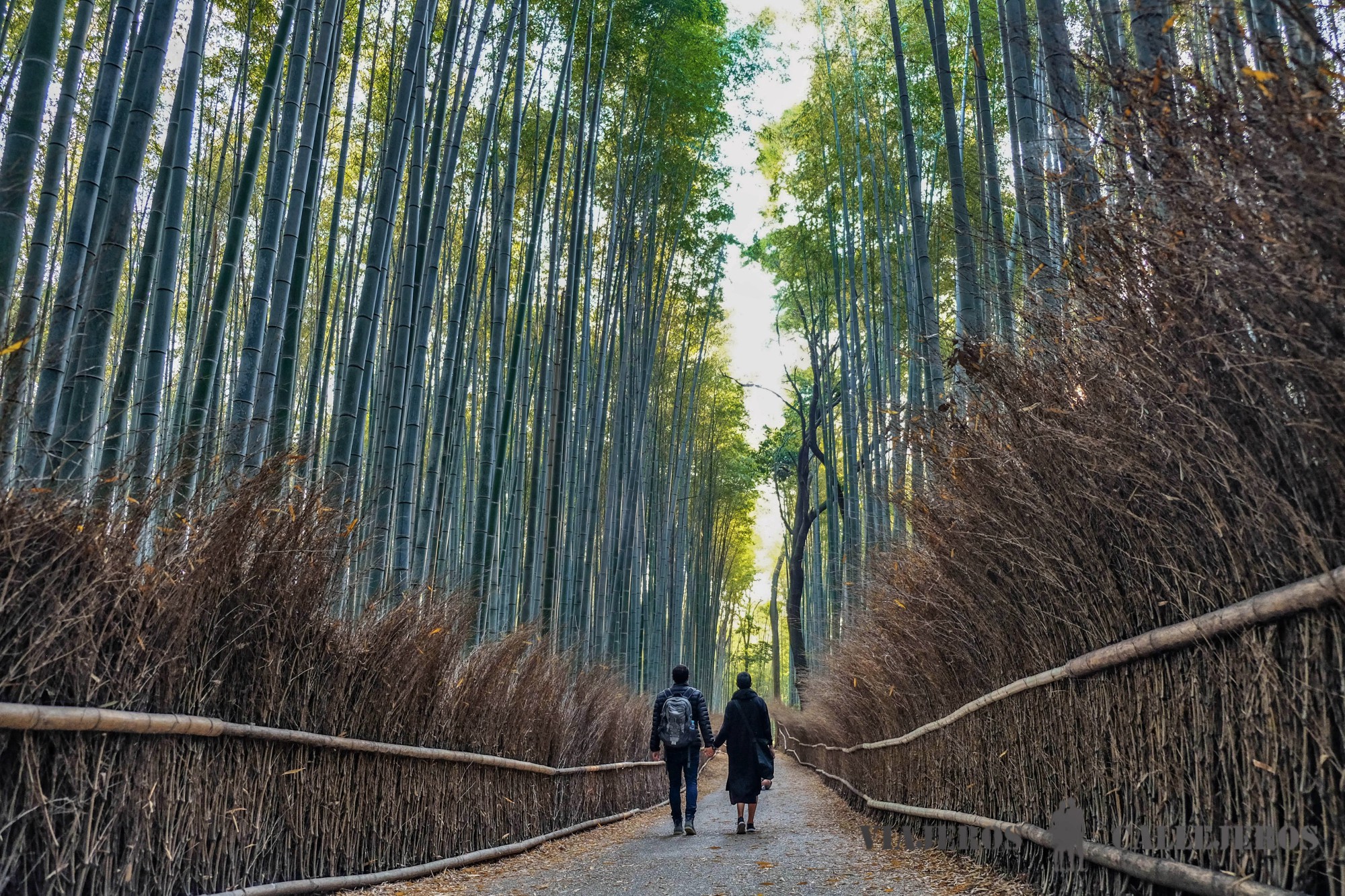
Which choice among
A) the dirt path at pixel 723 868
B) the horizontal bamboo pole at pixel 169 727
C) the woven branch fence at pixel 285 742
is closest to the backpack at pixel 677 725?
the dirt path at pixel 723 868

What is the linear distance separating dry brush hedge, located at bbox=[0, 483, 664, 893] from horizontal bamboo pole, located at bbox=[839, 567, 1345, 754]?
239 centimetres

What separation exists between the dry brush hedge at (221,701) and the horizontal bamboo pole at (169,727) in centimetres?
3

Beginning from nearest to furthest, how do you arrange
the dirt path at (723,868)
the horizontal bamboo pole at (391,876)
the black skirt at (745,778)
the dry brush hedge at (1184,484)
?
the dry brush hedge at (1184,484) < the horizontal bamboo pole at (391,876) < the dirt path at (723,868) < the black skirt at (745,778)

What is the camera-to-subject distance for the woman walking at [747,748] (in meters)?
5.88

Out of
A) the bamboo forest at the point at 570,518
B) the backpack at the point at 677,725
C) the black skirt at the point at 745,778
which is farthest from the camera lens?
the backpack at the point at 677,725

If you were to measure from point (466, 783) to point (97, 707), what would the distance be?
2.58 meters

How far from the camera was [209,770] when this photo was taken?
2871 millimetres

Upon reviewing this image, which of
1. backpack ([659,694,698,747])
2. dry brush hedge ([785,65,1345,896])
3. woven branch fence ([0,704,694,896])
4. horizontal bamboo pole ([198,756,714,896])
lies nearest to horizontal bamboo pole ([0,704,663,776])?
woven branch fence ([0,704,694,896])

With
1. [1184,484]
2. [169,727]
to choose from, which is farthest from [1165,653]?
[169,727]

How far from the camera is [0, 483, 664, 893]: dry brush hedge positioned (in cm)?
227

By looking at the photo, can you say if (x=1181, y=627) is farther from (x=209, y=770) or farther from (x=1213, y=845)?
(x=209, y=770)

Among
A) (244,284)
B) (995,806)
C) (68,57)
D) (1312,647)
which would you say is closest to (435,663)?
(995,806)

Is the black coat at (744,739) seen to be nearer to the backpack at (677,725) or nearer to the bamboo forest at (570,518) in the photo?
the bamboo forest at (570,518)

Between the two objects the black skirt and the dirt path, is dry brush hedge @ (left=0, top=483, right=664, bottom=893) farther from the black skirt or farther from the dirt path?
the black skirt
